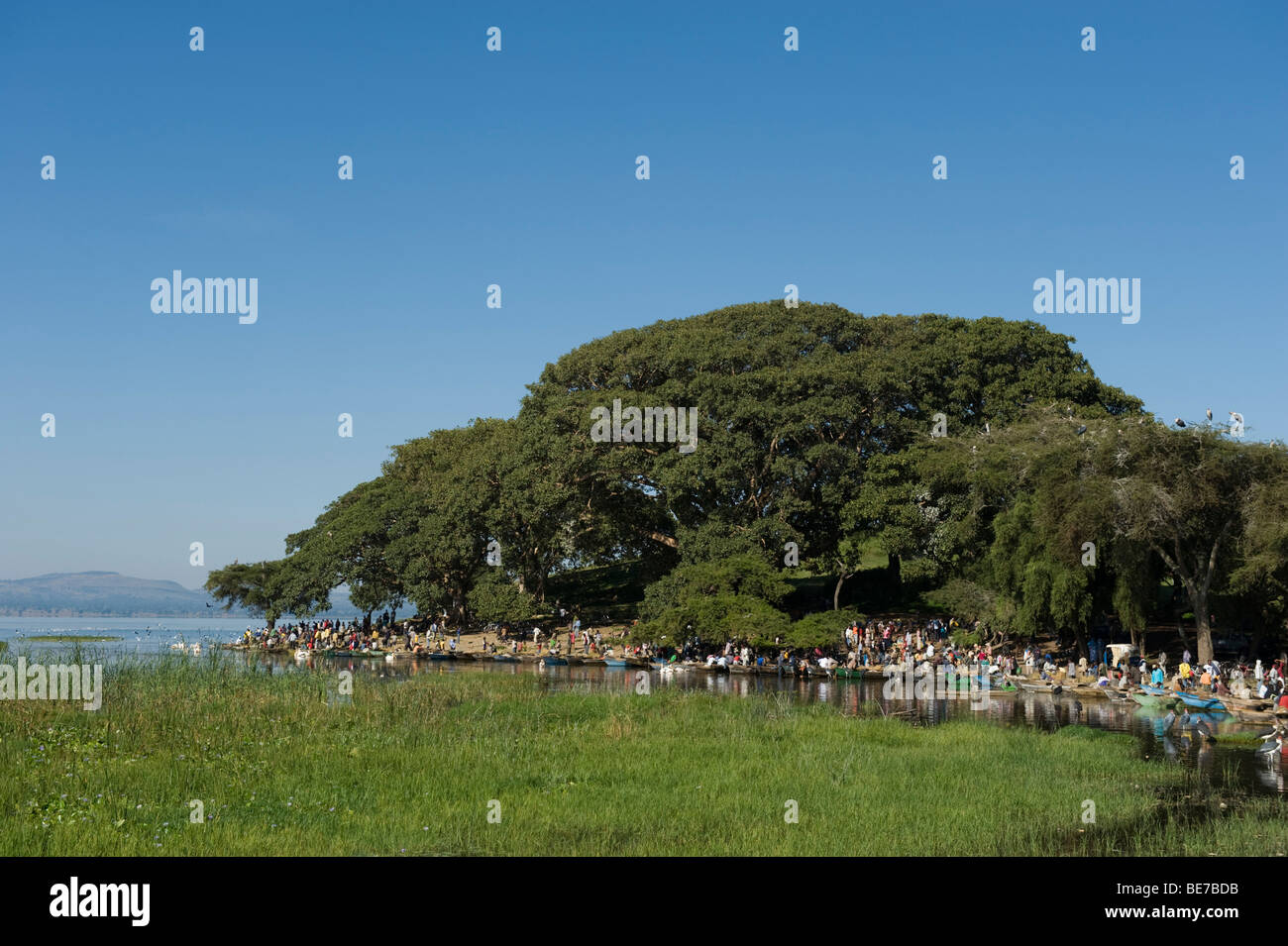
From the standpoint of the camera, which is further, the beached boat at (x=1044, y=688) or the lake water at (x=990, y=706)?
the beached boat at (x=1044, y=688)

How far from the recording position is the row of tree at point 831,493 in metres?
38.0

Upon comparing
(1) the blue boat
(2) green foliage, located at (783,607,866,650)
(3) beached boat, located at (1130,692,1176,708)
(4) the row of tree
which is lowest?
(3) beached boat, located at (1130,692,1176,708)

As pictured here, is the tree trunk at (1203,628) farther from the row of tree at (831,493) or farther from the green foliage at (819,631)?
the green foliage at (819,631)

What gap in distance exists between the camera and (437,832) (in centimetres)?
1437

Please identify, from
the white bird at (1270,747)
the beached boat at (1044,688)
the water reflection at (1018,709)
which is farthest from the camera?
the beached boat at (1044,688)

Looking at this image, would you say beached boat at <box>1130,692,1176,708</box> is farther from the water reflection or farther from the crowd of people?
the crowd of people

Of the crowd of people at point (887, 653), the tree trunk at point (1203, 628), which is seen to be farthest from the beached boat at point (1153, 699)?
the tree trunk at point (1203, 628)

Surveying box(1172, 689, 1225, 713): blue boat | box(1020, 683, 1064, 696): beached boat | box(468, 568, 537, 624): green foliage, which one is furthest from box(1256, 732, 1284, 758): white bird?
box(468, 568, 537, 624): green foliage

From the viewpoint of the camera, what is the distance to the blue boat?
31927 mm

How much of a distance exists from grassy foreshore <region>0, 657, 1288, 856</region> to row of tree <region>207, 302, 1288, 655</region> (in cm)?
1444

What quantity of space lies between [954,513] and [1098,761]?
27.5 metres

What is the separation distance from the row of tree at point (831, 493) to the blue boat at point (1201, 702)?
195 inches

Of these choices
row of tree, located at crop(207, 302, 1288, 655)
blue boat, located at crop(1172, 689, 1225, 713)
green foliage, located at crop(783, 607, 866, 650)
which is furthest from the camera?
green foliage, located at crop(783, 607, 866, 650)
